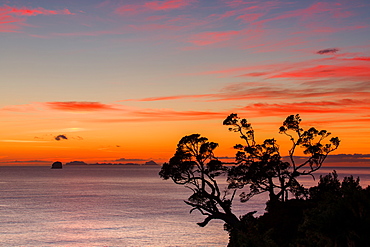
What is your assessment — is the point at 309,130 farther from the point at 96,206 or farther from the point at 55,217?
the point at 96,206

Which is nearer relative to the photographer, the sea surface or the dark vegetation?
the dark vegetation

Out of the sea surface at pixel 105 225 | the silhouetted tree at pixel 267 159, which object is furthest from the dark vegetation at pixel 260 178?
the sea surface at pixel 105 225

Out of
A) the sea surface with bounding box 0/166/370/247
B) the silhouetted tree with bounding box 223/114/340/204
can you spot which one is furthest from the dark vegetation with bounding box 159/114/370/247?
the sea surface with bounding box 0/166/370/247

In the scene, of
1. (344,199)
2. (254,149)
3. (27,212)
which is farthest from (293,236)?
(27,212)

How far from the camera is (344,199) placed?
79.7ft

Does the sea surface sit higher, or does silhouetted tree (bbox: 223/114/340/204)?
silhouetted tree (bbox: 223/114/340/204)

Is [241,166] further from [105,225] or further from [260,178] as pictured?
[105,225]

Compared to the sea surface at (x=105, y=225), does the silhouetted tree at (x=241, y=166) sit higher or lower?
higher

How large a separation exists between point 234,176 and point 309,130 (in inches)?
422

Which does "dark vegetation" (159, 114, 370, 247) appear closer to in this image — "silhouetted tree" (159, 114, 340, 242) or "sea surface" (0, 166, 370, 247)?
"silhouetted tree" (159, 114, 340, 242)

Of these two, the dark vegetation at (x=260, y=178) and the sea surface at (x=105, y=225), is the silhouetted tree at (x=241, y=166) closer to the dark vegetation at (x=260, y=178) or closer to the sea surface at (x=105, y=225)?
the dark vegetation at (x=260, y=178)

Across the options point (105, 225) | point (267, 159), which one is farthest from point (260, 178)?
point (105, 225)

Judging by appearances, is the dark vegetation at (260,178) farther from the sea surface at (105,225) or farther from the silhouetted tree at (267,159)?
the sea surface at (105,225)

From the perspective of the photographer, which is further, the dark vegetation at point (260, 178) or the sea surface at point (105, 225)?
the sea surface at point (105, 225)
